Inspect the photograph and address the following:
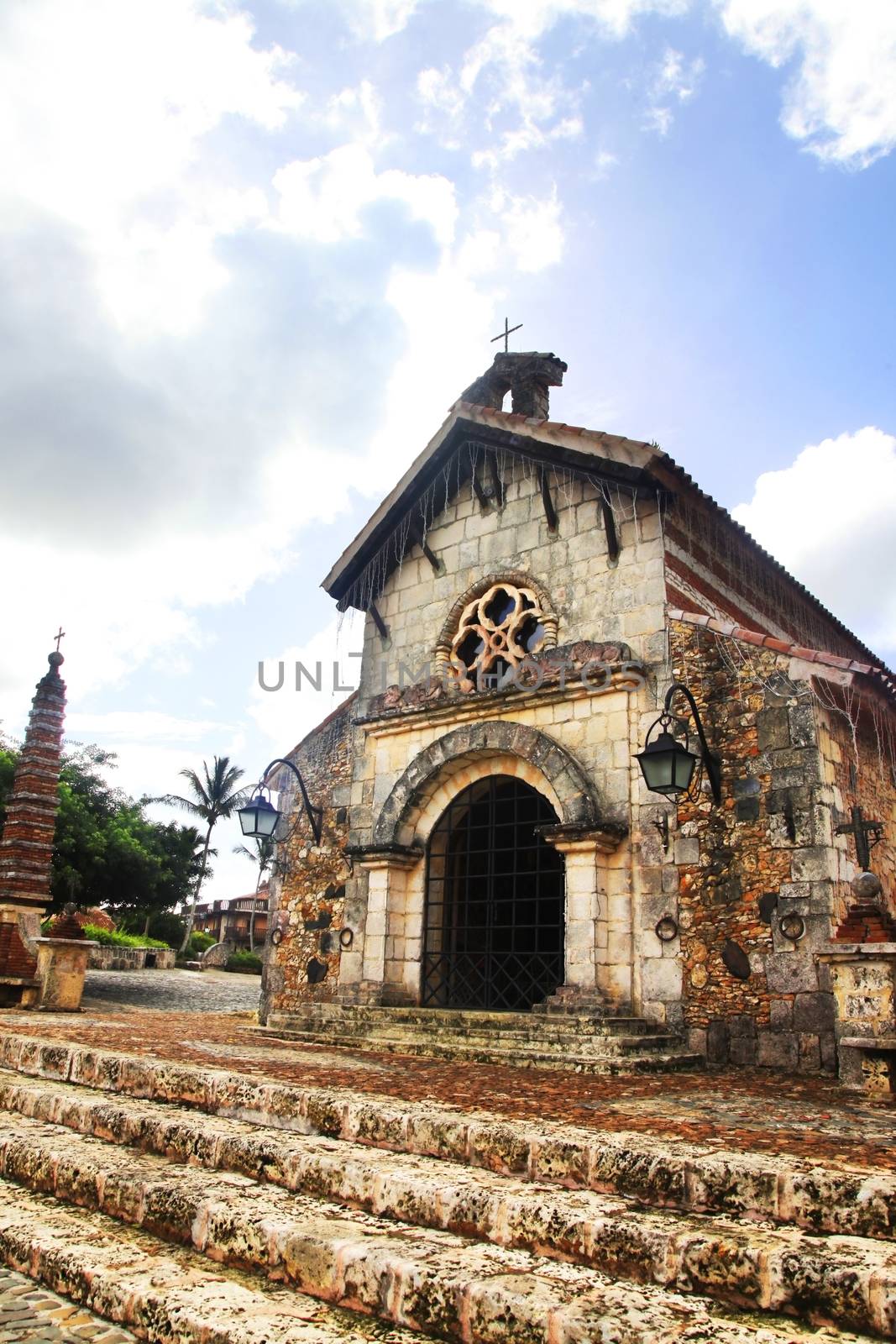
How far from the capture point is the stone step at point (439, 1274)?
2.66 metres

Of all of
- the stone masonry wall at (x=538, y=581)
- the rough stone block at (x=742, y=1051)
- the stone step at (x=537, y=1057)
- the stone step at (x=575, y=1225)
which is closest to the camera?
the stone step at (x=575, y=1225)

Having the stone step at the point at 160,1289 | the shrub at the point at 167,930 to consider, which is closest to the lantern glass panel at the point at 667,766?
the stone step at the point at 160,1289

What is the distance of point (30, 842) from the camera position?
14.2 m

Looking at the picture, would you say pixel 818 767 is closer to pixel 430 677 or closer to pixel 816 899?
pixel 816 899

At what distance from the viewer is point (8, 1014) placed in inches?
440

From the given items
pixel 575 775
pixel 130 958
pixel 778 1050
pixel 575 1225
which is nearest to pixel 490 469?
pixel 575 775

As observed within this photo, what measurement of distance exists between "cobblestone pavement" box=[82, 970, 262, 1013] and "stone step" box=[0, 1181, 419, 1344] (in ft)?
40.8

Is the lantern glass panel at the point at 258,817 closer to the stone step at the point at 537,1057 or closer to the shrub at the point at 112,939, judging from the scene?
the stone step at the point at 537,1057

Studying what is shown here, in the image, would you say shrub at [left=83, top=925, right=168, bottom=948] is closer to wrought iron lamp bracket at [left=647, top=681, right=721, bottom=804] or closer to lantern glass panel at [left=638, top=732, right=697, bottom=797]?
wrought iron lamp bracket at [left=647, top=681, right=721, bottom=804]

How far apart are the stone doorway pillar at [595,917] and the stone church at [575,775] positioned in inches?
1.0

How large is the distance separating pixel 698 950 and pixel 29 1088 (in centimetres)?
550

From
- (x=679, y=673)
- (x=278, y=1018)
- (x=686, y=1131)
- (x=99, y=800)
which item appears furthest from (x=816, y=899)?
(x=99, y=800)

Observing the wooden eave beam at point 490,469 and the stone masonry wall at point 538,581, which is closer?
the stone masonry wall at point 538,581

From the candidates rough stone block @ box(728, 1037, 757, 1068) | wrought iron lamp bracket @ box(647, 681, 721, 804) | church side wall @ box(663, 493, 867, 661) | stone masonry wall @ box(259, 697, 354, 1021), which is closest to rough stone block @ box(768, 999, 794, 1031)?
rough stone block @ box(728, 1037, 757, 1068)
